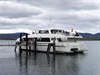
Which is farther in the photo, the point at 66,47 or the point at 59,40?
the point at 59,40

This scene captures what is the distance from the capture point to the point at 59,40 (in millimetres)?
61438

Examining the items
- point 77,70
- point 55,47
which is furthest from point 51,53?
point 77,70

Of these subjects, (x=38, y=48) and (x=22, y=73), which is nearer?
(x=22, y=73)

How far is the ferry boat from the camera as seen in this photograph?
2367 inches

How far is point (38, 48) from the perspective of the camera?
6581cm

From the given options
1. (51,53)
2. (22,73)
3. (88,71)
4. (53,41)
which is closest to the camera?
(22,73)

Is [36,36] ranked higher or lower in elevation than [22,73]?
higher

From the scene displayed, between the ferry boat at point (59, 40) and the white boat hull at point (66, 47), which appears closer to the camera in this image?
the white boat hull at point (66, 47)

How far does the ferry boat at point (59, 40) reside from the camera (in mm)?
60125

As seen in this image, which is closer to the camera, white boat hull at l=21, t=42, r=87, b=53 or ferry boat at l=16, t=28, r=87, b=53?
white boat hull at l=21, t=42, r=87, b=53

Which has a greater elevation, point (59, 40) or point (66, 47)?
point (59, 40)

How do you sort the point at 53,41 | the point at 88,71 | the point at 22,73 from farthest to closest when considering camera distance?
the point at 53,41
the point at 88,71
the point at 22,73

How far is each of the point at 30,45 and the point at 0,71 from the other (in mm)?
30119

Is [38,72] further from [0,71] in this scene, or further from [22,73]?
[0,71]
